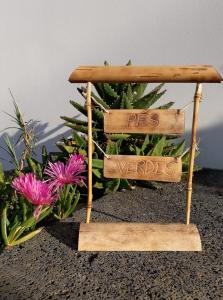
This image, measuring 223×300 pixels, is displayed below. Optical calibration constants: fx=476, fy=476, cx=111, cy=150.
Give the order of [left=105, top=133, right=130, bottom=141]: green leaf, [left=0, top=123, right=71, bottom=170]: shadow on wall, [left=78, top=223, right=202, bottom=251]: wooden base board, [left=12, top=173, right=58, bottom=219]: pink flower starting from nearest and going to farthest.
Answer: [left=12, top=173, right=58, bottom=219]: pink flower < [left=78, top=223, right=202, bottom=251]: wooden base board < [left=105, top=133, right=130, bottom=141]: green leaf < [left=0, top=123, right=71, bottom=170]: shadow on wall

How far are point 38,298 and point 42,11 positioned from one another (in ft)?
8.75

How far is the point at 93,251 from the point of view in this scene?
2533 millimetres

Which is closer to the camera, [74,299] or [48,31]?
[74,299]

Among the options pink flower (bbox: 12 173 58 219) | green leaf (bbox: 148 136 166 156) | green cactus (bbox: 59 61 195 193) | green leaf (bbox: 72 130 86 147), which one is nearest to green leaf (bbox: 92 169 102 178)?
green cactus (bbox: 59 61 195 193)

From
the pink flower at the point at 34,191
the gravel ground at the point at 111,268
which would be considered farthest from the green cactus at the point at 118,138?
the pink flower at the point at 34,191

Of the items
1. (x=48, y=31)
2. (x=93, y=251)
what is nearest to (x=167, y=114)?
(x=93, y=251)

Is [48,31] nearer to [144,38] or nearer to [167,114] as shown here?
[144,38]

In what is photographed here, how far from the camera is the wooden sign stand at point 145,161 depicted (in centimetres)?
249

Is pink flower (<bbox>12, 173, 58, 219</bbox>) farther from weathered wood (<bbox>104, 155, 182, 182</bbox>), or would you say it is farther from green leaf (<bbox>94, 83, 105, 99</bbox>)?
green leaf (<bbox>94, 83, 105, 99</bbox>)

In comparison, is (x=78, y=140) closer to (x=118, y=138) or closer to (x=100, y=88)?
(x=118, y=138)

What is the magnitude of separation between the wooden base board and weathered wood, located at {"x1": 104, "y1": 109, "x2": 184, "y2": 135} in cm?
54

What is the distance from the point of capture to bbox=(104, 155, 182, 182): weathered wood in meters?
2.57

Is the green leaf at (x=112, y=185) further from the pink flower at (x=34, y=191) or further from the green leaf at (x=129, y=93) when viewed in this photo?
the pink flower at (x=34, y=191)

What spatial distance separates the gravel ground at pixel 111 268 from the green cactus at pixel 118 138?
1.38ft
